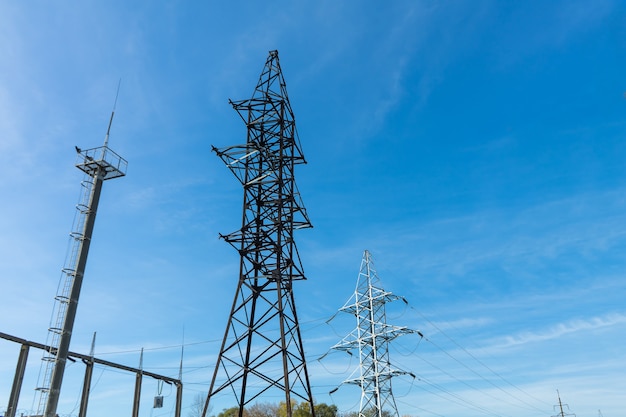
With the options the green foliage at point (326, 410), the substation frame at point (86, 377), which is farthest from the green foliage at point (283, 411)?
the substation frame at point (86, 377)

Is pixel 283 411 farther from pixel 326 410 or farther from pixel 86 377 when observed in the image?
pixel 86 377

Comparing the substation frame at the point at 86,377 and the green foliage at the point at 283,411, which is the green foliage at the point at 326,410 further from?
the substation frame at the point at 86,377

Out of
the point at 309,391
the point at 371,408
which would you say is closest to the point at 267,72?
the point at 309,391

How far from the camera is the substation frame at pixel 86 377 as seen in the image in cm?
2439

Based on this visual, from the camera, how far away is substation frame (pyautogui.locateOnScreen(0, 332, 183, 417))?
960 inches

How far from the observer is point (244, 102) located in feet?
101

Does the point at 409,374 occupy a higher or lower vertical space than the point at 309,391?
higher

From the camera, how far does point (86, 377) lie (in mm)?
30453

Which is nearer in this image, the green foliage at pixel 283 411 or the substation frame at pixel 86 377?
the substation frame at pixel 86 377

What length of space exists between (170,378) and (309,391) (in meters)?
19.1

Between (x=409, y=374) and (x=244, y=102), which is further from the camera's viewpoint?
(x=409, y=374)

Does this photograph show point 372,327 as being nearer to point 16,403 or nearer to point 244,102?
point 244,102

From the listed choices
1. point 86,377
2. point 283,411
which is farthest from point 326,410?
point 86,377

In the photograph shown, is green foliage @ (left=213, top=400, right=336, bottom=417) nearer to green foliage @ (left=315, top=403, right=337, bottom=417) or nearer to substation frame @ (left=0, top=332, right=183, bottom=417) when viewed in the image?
green foliage @ (left=315, top=403, right=337, bottom=417)
